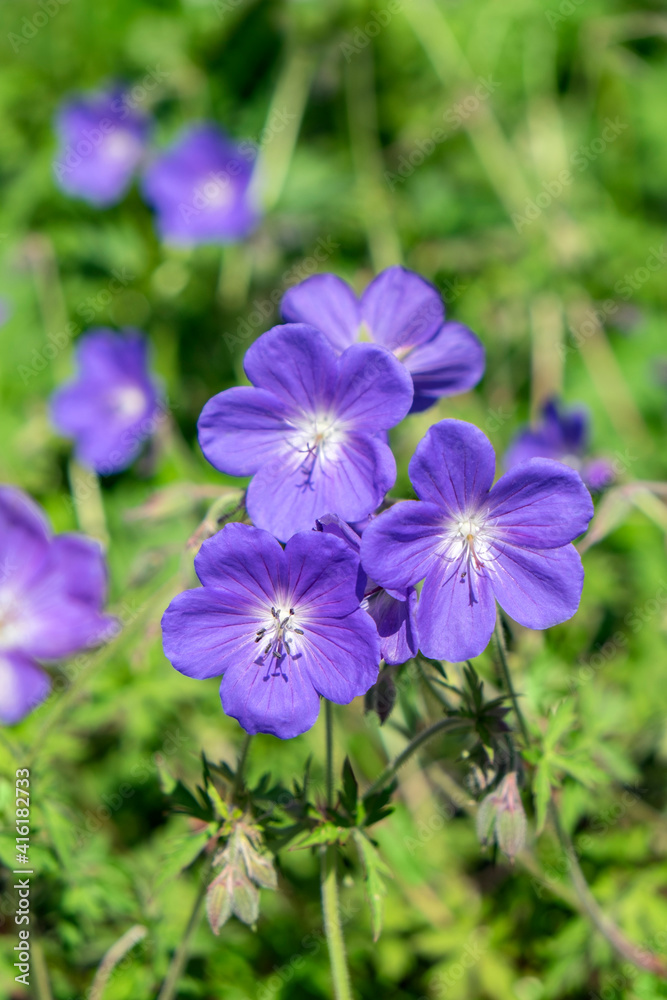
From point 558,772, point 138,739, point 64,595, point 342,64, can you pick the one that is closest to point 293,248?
point 342,64

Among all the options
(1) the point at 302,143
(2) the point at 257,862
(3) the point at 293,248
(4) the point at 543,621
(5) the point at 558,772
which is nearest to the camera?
(4) the point at 543,621

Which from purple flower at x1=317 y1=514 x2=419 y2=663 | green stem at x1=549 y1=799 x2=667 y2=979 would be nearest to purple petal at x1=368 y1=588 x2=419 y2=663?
purple flower at x1=317 y1=514 x2=419 y2=663

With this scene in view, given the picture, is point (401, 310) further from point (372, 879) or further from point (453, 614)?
point (372, 879)

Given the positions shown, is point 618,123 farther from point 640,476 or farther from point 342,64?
point 640,476

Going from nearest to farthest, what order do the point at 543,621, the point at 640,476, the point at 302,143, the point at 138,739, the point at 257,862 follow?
the point at 543,621 < the point at 257,862 < the point at 138,739 < the point at 640,476 < the point at 302,143

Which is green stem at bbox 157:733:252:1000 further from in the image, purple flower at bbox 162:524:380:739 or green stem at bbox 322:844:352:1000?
green stem at bbox 322:844:352:1000

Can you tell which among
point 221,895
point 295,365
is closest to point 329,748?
point 221,895
